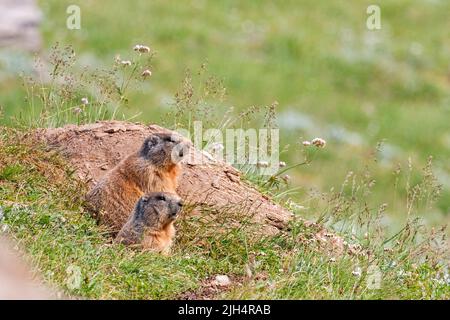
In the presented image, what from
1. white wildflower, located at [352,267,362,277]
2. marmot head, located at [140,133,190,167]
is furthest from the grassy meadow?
marmot head, located at [140,133,190,167]

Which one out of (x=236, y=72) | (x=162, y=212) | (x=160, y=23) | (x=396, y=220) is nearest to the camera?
(x=162, y=212)

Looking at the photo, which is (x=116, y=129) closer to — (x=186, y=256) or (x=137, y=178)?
(x=137, y=178)

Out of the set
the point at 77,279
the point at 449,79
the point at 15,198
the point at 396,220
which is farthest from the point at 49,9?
the point at 77,279

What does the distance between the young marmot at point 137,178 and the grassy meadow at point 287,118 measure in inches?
9.5

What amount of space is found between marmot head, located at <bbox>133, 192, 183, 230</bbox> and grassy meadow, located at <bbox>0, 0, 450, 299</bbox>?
34 centimetres

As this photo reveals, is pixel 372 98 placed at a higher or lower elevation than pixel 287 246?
lower

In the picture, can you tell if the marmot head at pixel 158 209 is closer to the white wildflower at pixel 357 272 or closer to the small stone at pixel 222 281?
the small stone at pixel 222 281

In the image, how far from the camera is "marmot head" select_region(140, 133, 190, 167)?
355 inches

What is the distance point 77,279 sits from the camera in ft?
23.6

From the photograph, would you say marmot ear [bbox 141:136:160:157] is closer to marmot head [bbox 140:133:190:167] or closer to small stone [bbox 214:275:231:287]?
marmot head [bbox 140:133:190:167]

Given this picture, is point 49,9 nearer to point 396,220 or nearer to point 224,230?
point 396,220

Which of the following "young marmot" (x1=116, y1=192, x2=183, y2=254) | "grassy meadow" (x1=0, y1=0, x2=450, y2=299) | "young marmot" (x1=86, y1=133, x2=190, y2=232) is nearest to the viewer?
"grassy meadow" (x1=0, y1=0, x2=450, y2=299)

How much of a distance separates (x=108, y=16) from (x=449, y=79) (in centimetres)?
817

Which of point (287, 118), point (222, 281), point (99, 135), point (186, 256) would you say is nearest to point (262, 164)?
point (99, 135)
